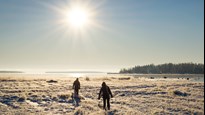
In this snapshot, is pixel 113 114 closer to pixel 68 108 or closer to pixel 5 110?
pixel 68 108

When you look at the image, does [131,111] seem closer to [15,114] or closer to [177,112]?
[177,112]

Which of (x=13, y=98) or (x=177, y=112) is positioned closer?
(x=177, y=112)

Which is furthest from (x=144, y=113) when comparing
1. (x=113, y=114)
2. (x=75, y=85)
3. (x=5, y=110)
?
(x=75, y=85)

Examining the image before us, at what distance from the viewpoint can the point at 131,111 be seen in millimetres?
17766

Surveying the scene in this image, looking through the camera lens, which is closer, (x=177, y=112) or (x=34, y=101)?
(x=177, y=112)

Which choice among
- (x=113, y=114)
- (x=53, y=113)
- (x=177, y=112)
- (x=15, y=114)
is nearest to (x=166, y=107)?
(x=177, y=112)

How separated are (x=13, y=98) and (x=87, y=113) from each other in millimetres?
11065

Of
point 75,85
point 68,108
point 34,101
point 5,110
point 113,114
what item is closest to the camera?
point 113,114

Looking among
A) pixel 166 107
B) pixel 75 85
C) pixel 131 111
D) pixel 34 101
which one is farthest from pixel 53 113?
pixel 75 85

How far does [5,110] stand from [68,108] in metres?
4.47

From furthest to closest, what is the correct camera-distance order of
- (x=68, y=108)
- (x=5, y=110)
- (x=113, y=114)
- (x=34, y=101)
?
(x=34, y=101), (x=68, y=108), (x=5, y=110), (x=113, y=114)

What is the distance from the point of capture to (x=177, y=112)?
17.4 metres

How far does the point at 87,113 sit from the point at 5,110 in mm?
5995

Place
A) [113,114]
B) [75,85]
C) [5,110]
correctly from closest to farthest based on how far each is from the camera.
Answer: [113,114], [5,110], [75,85]
